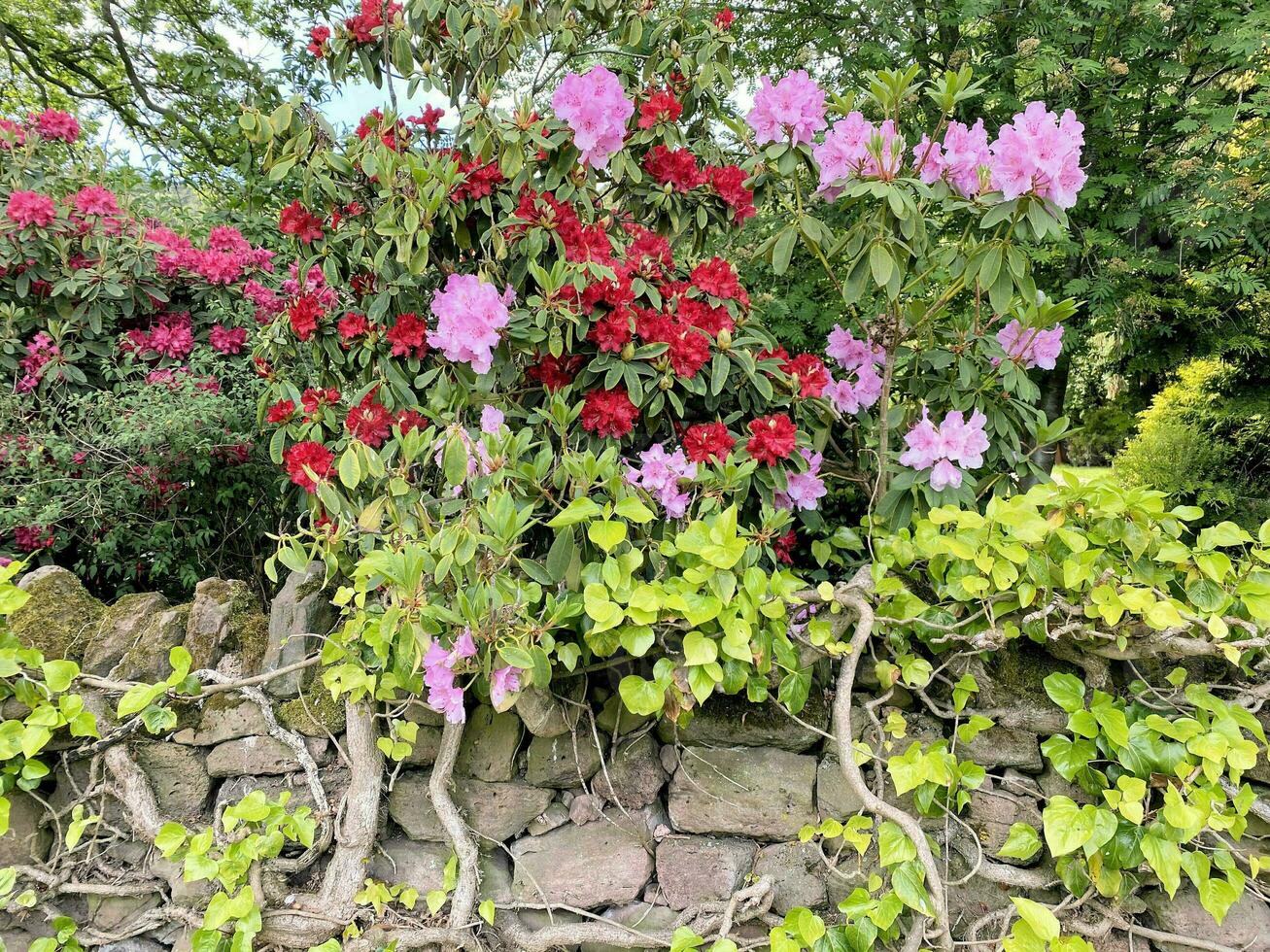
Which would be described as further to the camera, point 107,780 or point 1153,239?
point 1153,239

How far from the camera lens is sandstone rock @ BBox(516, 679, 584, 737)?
4.86 ft

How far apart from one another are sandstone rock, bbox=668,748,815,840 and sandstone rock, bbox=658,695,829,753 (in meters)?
0.03

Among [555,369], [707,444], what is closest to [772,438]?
[707,444]

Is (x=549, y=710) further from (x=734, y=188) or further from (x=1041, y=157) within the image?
(x=1041, y=157)

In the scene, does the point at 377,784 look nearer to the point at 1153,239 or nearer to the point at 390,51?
the point at 390,51

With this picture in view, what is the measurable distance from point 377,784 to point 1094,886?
150cm

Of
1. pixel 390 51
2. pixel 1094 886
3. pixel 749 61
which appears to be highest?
pixel 749 61

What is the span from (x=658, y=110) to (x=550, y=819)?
1700mm

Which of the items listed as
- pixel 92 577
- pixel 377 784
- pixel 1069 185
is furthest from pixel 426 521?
pixel 92 577

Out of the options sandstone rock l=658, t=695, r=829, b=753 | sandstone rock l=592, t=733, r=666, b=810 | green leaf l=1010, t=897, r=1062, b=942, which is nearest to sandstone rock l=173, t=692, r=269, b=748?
sandstone rock l=592, t=733, r=666, b=810

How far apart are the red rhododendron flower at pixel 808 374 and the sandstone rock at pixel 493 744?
3.36 ft

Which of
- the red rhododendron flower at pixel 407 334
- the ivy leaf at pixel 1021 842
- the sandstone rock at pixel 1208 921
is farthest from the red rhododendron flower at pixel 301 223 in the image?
the sandstone rock at pixel 1208 921

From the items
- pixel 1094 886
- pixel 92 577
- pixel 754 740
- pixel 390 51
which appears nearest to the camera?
pixel 1094 886

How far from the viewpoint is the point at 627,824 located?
1.59m
